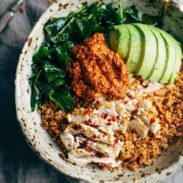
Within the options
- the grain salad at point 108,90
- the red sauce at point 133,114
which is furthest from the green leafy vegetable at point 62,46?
the red sauce at point 133,114

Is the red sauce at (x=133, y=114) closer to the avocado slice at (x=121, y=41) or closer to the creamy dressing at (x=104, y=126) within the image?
the creamy dressing at (x=104, y=126)

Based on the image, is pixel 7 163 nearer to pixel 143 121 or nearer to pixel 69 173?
pixel 69 173

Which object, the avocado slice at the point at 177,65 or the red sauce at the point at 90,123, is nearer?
the red sauce at the point at 90,123

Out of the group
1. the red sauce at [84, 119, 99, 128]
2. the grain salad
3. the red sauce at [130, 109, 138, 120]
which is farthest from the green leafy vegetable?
the red sauce at [130, 109, 138, 120]

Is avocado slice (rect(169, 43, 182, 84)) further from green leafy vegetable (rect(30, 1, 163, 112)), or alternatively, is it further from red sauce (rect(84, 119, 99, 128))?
red sauce (rect(84, 119, 99, 128))

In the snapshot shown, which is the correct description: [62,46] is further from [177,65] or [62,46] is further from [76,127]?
[177,65]

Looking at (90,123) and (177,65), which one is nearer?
(90,123)

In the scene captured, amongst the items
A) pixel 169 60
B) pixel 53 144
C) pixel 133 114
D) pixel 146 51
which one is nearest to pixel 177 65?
pixel 169 60

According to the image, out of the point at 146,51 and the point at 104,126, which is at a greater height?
the point at 146,51
